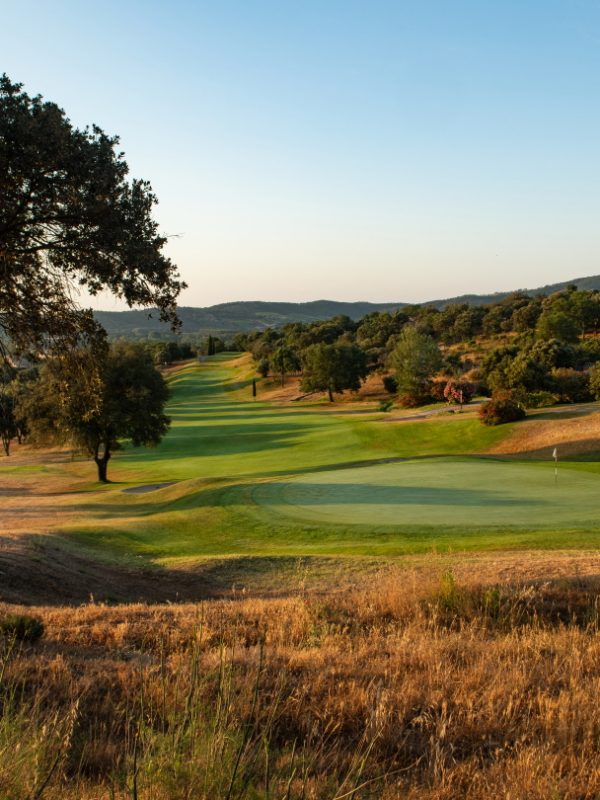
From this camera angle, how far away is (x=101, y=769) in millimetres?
3820

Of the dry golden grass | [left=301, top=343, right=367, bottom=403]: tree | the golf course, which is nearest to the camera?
the golf course

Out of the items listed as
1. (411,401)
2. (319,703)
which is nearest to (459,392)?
(411,401)

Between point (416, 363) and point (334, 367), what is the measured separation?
46.8ft

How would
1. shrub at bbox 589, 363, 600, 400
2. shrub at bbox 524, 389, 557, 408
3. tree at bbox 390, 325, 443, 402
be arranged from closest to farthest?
shrub at bbox 589, 363, 600, 400 < shrub at bbox 524, 389, 557, 408 < tree at bbox 390, 325, 443, 402

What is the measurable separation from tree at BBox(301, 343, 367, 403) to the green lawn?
38.3 meters

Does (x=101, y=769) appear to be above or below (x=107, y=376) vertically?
below

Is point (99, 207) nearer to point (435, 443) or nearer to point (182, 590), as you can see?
point (182, 590)

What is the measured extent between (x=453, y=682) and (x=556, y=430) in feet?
108

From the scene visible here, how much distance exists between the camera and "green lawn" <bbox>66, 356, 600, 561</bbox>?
1780 centimetres

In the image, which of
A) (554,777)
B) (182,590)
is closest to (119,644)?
(554,777)

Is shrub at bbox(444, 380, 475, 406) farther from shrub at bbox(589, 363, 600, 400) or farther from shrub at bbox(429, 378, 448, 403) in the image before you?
shrub at bbox(589, 363, 600, 400)

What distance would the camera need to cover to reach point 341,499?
75.6 feet

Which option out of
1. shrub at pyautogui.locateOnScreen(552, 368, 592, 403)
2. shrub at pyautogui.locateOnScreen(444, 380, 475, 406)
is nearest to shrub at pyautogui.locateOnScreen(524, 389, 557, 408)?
shrub at pyautogui.locateOnScreen(552, 368, 592, 403)

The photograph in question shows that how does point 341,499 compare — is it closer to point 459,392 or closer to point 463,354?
point 459,392
